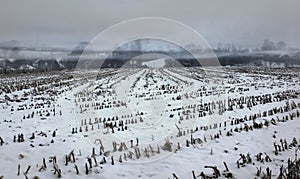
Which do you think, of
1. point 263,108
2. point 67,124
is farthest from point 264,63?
point 67,124

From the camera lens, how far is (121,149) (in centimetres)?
654

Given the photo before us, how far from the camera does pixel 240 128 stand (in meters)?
8.05

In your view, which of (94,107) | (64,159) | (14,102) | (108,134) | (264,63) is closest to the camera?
(64,159)

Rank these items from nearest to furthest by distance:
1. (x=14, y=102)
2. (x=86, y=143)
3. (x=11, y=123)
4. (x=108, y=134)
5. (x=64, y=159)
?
1. (x=64, y=159)
2. (x=86, y=143)
3. (x=108, y=134)
4. (x=11, y=123)
5. (x=14, y=102)

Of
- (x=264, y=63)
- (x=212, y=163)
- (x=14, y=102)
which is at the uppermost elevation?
(x=264, y=63)

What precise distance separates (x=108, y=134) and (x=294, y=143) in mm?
5814

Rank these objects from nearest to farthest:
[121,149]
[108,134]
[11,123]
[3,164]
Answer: [3,164], [121,149], [108,134], [11,123]

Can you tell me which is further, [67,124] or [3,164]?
[67,124]

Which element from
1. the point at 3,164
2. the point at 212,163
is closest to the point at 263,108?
the point at 212,163

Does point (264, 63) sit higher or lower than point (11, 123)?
higher

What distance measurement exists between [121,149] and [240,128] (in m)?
4.27

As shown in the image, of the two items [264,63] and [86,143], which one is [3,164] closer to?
[86,143]

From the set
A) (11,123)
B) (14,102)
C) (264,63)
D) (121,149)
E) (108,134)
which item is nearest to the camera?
(121,149)

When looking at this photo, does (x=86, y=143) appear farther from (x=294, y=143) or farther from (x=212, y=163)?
(x=294, y=143)
